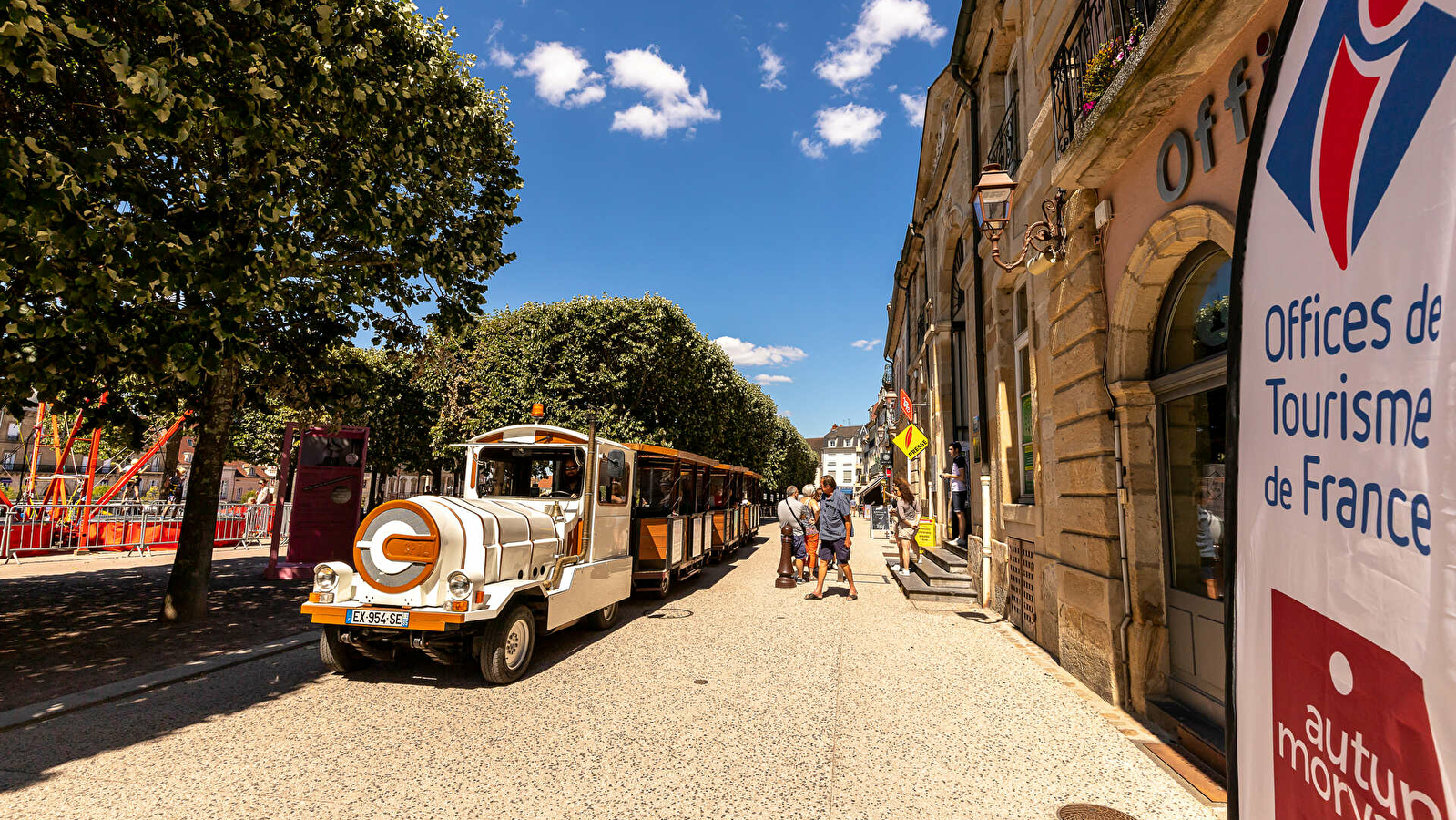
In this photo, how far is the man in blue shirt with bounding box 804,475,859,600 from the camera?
10.8 meters

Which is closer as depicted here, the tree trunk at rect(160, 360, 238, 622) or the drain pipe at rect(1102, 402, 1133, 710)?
the drain pipe at rect(1102, 402, 1133, 710)

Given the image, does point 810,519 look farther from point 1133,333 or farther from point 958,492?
point 1133,333

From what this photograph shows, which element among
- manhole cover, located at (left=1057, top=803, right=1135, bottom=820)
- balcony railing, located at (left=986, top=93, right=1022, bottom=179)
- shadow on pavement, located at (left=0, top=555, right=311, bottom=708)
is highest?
balcony railing, located at (left=986, top=93, right=1022, bottom=179)

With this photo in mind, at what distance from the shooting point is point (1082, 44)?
241 inches

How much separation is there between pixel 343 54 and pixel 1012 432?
369 inches

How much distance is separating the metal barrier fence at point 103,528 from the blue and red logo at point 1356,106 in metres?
15.4

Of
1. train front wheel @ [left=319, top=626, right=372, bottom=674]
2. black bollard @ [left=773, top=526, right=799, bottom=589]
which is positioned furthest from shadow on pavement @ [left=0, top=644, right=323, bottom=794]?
black bollard @ [left=773, top=526, right=799, bottom=589]

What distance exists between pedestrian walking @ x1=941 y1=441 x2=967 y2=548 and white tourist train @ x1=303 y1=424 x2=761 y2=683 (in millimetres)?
5677

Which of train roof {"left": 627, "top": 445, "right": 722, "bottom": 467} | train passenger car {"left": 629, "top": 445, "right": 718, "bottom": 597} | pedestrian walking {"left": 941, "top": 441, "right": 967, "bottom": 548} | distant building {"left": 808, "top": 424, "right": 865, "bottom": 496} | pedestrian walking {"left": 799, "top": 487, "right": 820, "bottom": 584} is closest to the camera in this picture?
train roof {"left": 627, "top": 445, "right": 722, "bottom": 467}

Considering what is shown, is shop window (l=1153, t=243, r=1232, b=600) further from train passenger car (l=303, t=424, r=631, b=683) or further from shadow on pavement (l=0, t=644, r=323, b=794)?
shadow on pavement (l=0, t=644, r=323, b=794)

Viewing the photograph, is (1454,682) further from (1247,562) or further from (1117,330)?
(1117,330)

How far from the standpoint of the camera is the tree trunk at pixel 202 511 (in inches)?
330

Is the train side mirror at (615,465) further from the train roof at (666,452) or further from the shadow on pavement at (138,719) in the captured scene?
the shadow on pavement at (138,719)

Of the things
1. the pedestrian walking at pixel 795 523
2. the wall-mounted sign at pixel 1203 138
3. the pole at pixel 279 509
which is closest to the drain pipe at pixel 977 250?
the pedestrian walking at pixel 795 523
